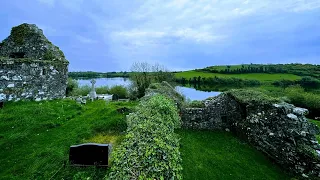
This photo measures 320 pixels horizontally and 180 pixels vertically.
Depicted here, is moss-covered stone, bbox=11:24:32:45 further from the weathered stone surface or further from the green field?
the green field

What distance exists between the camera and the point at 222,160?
32.6ft

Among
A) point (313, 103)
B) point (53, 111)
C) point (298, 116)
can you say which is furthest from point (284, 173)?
point (313, 103)

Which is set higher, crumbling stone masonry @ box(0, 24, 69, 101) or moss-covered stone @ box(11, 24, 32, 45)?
moss-covered stone @ box(11, 24, 32, 45)

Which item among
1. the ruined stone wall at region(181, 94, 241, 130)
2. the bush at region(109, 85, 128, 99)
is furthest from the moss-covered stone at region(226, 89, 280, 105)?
the bush at region(109, 85, 128, 99)

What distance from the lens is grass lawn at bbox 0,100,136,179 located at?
788 centimetres

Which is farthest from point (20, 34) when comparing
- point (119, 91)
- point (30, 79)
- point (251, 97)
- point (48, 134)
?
point (119, 91)

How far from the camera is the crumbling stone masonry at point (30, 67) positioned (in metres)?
13.8

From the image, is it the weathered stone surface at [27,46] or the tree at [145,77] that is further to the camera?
the tree at [145,77]

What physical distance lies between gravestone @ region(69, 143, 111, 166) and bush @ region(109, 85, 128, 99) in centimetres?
3188

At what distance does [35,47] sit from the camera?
1666cm

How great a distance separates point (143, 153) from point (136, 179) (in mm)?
662

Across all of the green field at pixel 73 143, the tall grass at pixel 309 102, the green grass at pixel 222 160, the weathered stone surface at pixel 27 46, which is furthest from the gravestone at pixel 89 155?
the tall grass at pixel 309 102

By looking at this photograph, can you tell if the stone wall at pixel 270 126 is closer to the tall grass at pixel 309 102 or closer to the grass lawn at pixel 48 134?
the grass lawn at pixel 48 134

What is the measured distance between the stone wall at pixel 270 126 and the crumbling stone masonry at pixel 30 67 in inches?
420
